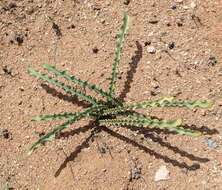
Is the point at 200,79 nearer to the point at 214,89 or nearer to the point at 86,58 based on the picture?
the point at 214,89

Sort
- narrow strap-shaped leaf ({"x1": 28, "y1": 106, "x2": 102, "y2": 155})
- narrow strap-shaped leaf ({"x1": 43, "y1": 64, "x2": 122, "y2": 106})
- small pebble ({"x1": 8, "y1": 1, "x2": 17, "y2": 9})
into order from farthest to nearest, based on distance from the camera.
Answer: small pebble ({"x1": 8, "y1": 1, "x2": 17, "y2": 9})
narrow strap-shaped leaf ({"x1": 43, "y1": 64, "x2": 122, "y2": 106})
narrow strap-shaped leaf ({"x1": 28, "y1": 106, "x2": 102, "y2": 155})

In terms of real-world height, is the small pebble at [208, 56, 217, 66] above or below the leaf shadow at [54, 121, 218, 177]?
above

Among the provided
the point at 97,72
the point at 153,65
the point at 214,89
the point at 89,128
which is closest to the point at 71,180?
the point at 89,128

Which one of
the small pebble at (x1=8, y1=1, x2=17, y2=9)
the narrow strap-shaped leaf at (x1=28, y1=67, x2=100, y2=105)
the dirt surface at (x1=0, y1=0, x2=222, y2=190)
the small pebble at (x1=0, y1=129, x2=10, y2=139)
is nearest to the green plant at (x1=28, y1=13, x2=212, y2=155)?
the narrow strap-shaped leaf at (x1=28, y1=67, x2=100, y2=105)

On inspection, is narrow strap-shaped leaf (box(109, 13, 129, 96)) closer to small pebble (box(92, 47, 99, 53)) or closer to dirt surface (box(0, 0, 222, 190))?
dirt surface (box(0, 0, 222, 190))

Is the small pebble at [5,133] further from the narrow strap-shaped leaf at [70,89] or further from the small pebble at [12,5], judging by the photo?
the small pebble at [12,5]

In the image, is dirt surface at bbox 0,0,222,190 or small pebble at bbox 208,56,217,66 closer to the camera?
dirt surface at bbox 0,0,222,190
